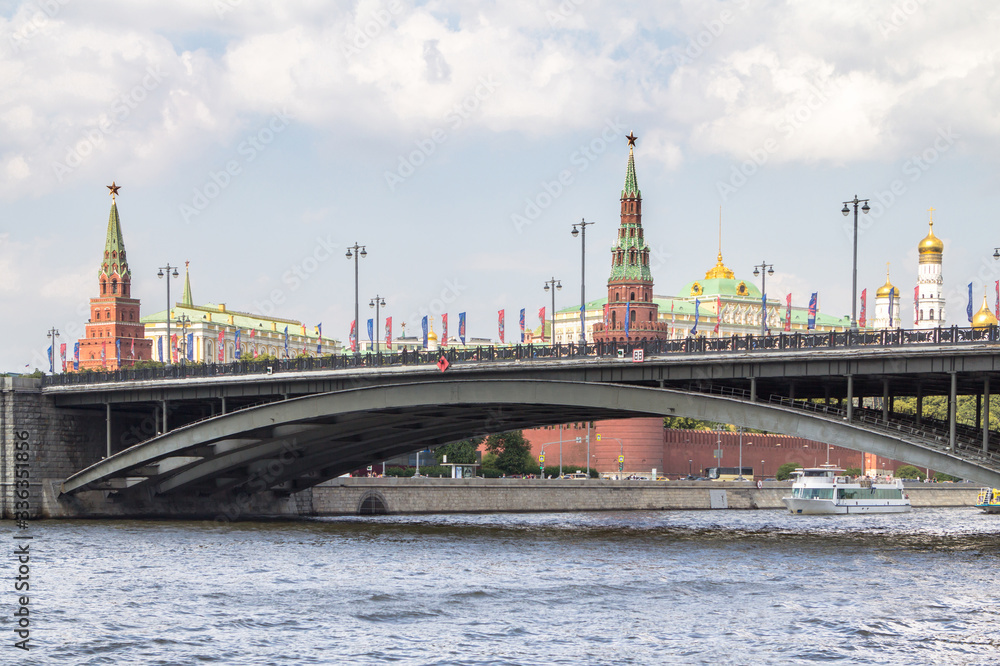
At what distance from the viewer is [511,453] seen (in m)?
112

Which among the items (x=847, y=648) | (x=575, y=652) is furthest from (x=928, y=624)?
(x=575, y=652)

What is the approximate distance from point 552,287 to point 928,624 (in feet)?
140

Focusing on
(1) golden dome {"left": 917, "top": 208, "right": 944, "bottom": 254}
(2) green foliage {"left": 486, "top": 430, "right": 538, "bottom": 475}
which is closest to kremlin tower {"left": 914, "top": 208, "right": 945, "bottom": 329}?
(1) golden dome {"left": 917, "top": 208, "right": 944, "bottom": 254}

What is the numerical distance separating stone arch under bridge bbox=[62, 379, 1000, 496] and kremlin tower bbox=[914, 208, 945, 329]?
3769 inches

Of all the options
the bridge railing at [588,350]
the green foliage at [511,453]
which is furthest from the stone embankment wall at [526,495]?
the green foliage at [511,453]

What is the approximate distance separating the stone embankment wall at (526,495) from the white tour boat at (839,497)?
854 cm

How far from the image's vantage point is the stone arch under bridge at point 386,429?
46.2 metres

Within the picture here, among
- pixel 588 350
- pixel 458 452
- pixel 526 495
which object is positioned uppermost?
pixel 588 350

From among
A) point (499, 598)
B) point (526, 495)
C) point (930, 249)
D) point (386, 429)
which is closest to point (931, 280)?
point (930, 249)

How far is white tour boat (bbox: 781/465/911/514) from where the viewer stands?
88.3 m

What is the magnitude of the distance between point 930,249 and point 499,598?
12818 centimetres

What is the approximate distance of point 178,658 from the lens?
26828 mm

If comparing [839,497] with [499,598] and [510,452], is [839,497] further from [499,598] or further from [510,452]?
[499,598]

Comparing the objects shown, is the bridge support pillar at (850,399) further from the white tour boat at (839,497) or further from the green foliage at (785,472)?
the green foliage at (785,472)
